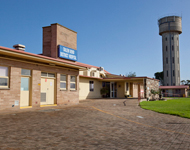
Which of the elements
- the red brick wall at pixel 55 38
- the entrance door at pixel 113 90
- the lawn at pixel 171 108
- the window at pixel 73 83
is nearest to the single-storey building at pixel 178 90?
the entrance door at pixel 113 90

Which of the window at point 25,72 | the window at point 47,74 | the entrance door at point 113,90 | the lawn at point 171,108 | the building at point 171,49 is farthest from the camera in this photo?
the building at point 171,49

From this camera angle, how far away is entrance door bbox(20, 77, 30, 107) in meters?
12.1

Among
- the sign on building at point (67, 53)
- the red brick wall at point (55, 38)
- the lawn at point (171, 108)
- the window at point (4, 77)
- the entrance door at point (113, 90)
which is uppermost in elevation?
the red brick wall at point (55, 38)

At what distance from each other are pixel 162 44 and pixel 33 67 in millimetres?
62245

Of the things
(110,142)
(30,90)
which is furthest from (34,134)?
(30,90)

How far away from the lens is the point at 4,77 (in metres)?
10.9

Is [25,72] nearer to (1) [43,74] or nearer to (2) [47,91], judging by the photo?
(1) [43,74]

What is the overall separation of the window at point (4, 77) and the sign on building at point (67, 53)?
6.63 metres

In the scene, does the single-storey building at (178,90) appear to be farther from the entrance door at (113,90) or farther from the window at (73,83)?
the window at (73,83)

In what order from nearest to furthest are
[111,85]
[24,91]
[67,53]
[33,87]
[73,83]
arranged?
[24,91] → [33,87] → [73,83] → [67,53] → [111,85]

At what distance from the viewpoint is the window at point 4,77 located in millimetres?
10781

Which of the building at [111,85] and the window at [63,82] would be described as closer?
the window at [63,82]

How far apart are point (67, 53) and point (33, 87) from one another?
20.8 ft

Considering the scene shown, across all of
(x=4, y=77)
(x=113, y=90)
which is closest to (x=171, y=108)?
(x=4, y=77)
